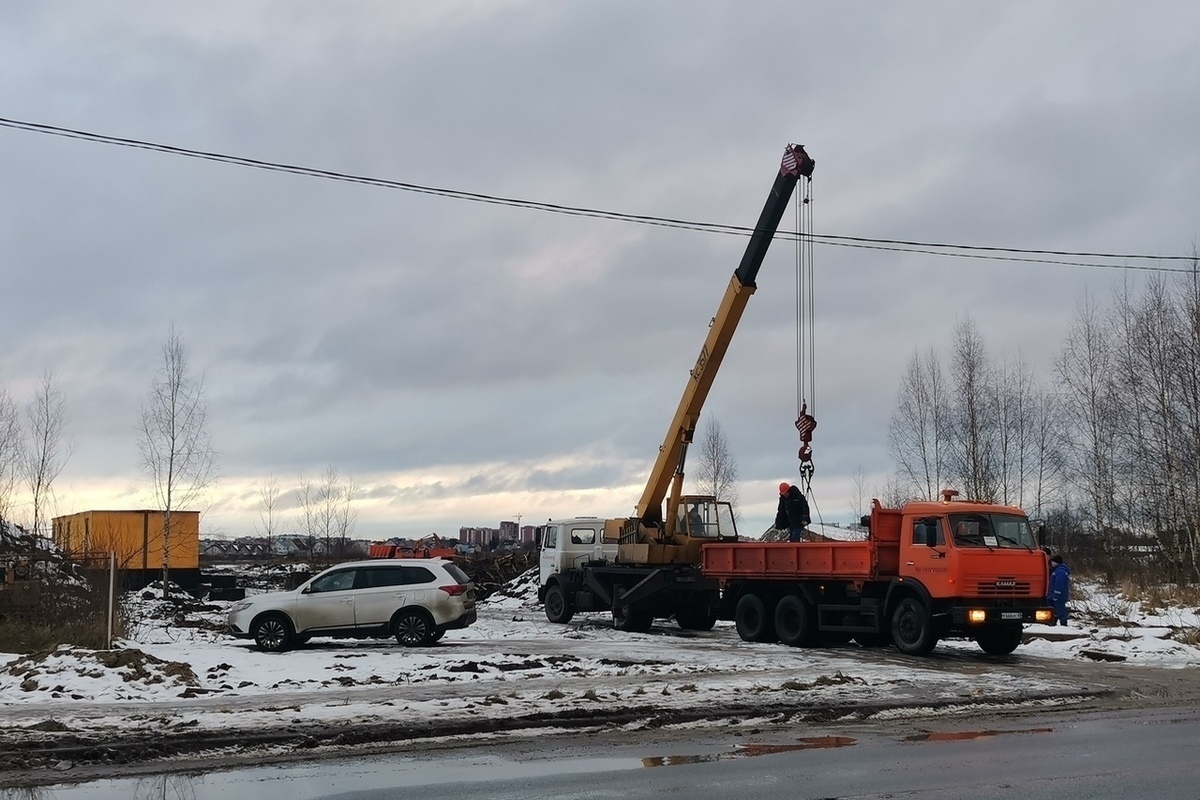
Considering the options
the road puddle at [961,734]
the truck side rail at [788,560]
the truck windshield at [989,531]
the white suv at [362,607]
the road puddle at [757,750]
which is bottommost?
the road puddle at [961,734]

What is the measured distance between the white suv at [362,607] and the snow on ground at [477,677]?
1.58 ft

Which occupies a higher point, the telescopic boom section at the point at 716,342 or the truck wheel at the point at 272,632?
the telescopic boom section at the point at 716,342

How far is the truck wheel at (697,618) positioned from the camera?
A: 28.2m

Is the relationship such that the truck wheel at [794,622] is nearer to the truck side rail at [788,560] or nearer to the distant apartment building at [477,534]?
the truck side rail at [788,560]

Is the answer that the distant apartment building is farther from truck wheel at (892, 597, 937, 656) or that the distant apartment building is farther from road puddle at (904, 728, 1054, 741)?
road puddle at (904, 728, 1054, 741)

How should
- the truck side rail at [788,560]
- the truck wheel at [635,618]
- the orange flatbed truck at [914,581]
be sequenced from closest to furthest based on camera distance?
1. the orange flatbed truck at [914,581]
2. the truck side rail at [788,560]
3. the truck wheel at [635,618]

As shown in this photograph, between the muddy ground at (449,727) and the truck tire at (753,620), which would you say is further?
the truck tire at (753,620)

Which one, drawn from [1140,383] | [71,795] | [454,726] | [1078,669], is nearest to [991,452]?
[1140,383]

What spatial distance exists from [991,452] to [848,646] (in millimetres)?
33007

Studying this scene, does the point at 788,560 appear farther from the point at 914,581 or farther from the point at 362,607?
the point at 362,607

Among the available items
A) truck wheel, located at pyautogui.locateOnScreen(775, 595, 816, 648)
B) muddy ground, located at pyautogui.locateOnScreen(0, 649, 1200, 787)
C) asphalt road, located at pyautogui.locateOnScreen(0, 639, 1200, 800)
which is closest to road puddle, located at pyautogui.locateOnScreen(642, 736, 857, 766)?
asphalt road, located at pyautogui.locateOnScreen(0, 639, 1200, 800)

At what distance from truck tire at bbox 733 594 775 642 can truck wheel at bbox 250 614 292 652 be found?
9.42m

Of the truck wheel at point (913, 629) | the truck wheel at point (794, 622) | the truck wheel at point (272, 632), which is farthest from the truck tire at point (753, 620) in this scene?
the truck wheel at point (272, 632)

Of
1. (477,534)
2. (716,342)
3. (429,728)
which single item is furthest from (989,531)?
(477,534)
